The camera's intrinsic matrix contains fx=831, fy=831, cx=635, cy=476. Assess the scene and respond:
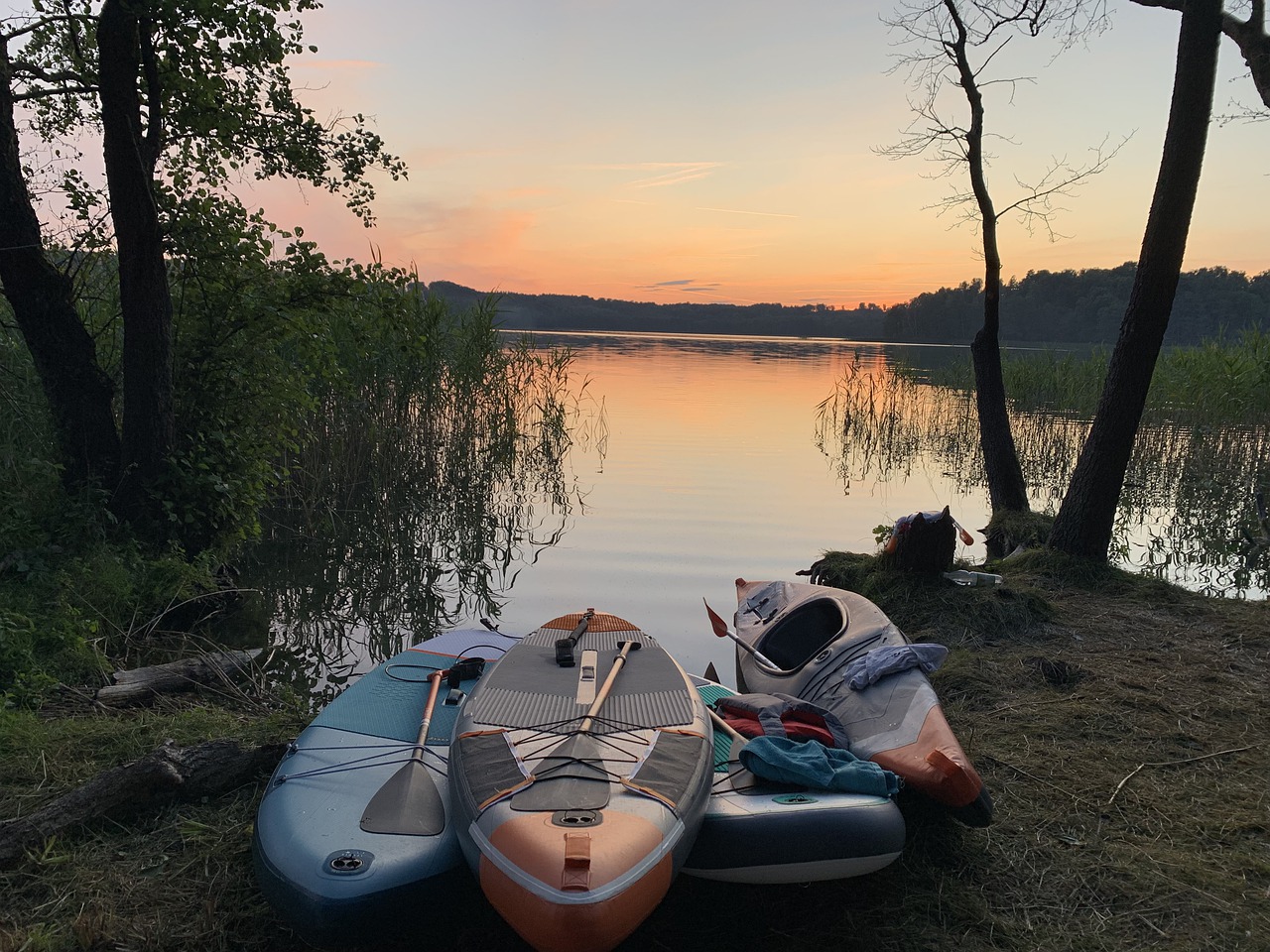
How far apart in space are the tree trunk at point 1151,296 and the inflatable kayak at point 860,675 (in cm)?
273

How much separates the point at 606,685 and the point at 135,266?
460cm

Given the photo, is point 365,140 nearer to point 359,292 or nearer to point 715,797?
point 359,292

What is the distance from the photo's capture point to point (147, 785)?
2.99 meters

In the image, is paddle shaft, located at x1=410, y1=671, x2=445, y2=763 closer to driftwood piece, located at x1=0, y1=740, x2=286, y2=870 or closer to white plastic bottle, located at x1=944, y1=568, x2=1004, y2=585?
driftwood piece, located at x1=0, y1=740, x2=286, y2=870

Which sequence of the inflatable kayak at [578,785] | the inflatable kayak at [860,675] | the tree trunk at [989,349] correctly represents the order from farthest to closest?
the tree trunk at [989,349] < the inflatable kayak at [860,675] < the inflatable kayak at [578,785]

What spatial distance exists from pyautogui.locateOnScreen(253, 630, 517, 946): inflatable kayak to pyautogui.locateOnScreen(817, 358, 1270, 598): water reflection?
6.49 metres

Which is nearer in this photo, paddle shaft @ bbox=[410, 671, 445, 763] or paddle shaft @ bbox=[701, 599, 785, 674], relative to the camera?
paddle shaft @ bbox=[410, 671, 445, 763]

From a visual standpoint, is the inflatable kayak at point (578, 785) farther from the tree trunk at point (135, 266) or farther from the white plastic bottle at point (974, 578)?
the tree trunk at point (135, 266)

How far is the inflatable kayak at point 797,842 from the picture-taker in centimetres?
259

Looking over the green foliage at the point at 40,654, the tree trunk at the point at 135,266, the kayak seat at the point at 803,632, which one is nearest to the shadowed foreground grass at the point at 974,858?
the green foliage at the point at 40,654

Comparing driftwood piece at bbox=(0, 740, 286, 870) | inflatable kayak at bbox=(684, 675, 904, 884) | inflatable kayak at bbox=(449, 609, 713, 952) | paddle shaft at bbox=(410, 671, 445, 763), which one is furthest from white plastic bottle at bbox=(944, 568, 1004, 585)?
driftwood piece at bbox=(0, 740, 286, 870)

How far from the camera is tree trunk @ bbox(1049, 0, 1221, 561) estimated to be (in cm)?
582

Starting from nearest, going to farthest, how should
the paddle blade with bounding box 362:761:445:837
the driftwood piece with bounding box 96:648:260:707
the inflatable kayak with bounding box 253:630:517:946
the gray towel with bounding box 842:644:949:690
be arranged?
the inflatable kayak with bounding box 253:630:517:946, the paddle blade with bounding box 362:761:445:837, the gray towel with bounding box 842:644:949:690, the driftwood piece with bounding box 96:648:260:707

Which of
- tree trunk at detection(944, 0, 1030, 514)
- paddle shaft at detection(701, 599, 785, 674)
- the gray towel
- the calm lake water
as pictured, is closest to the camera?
the gray towel
